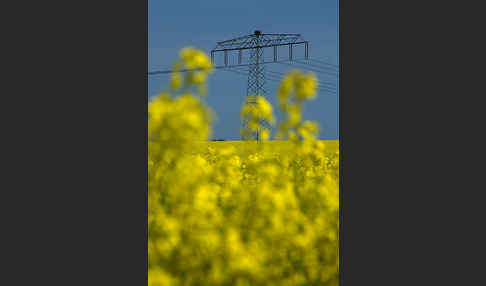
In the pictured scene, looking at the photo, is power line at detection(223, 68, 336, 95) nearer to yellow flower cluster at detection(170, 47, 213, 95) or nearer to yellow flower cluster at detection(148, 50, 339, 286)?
yellow flower cluster at detection(148, 50, 339, 286)

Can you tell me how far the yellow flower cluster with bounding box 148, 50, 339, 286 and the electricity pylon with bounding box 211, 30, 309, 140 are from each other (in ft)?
0.28

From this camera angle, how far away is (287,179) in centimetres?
244

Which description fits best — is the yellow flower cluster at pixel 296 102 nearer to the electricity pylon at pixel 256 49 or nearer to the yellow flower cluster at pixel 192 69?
the electricity pylon at pixel 256 49

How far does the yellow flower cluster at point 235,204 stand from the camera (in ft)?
6.30

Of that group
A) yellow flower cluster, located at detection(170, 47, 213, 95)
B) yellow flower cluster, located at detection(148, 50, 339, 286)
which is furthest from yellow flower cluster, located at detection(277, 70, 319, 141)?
yellow flower cluster, located at detection(170, 47, 213, 95)

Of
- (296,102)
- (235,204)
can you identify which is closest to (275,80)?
(296,102)

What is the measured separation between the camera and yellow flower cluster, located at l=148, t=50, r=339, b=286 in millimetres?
1920

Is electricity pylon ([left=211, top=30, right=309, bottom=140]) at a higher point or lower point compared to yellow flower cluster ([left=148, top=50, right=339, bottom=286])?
higher

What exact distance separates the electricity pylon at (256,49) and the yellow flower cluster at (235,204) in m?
0.09

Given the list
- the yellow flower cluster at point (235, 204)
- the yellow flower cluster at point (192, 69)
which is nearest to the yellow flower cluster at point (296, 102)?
the yellow flower cluster at point (235, 204)

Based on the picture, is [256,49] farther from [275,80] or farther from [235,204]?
[235,204]

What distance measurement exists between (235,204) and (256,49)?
3.81 ft

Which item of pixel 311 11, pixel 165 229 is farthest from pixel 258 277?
pixel 311 11

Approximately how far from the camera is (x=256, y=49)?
2555mm
